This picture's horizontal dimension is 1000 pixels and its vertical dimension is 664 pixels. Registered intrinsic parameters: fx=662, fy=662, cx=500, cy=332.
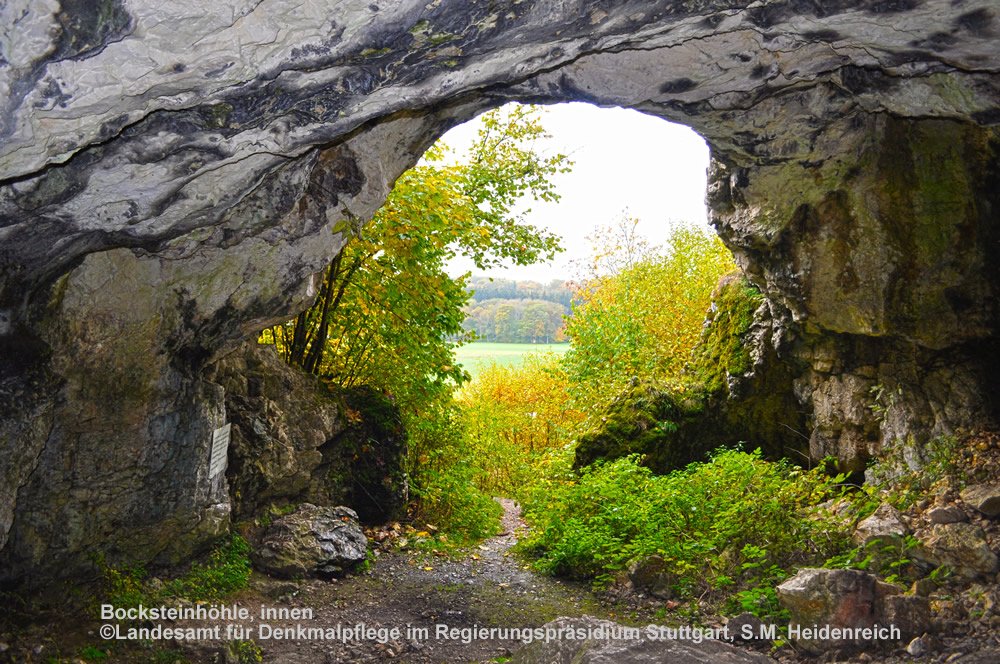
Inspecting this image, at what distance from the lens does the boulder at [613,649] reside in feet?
14.6

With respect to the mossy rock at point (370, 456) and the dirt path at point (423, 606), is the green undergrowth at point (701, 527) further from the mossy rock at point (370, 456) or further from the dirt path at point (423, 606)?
the mossy rock at point (370, 456)

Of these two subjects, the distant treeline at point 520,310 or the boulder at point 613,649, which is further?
the distant treeline at point 520,310

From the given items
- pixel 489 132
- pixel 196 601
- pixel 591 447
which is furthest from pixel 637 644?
pixel 489 132

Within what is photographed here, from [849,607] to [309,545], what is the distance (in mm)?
5645

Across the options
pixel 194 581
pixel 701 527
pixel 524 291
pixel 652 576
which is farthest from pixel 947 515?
pixel 524 291

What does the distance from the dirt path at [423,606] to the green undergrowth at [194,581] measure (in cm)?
32

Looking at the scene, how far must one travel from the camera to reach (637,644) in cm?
457

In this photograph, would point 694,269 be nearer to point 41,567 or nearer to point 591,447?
point 591,447

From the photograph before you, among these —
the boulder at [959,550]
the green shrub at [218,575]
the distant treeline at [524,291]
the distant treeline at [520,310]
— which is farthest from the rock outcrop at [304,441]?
the distant treeline at [524,291]

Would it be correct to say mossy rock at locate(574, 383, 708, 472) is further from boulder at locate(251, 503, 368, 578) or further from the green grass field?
the green grass field

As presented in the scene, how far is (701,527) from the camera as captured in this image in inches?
296

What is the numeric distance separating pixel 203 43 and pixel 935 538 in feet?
22.1

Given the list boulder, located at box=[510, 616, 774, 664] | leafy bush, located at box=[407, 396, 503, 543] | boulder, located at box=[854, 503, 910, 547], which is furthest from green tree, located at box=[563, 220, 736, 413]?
boulder, located at box=[510, 616, 774, 664]

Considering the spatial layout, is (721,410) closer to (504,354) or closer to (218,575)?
(218,575)
